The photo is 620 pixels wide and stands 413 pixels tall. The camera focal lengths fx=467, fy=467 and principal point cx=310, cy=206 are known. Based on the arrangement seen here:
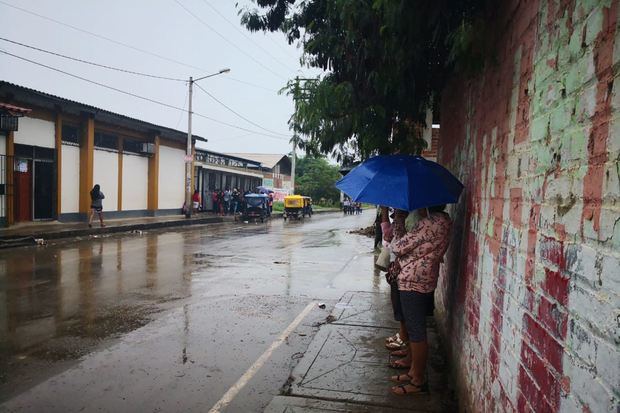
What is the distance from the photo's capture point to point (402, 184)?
3.82 meters

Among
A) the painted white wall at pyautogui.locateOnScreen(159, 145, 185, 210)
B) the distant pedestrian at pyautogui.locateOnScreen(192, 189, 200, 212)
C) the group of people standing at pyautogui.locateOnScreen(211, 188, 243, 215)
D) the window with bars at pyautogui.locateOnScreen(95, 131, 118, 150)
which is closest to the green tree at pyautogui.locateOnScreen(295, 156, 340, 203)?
the group of people standing at pyautogui.locateOnScreen(211, 188, 243, 215)

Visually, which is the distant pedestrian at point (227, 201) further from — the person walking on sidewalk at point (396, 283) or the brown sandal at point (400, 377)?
the brown sandal at point (400, 377)

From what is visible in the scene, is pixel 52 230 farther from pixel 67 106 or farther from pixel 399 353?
pixel 399 353

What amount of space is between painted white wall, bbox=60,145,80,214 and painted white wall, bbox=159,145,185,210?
6405 mm

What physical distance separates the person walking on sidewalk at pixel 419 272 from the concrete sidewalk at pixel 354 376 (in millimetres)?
206

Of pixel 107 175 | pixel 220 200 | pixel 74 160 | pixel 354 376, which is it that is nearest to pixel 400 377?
pixel 354 376

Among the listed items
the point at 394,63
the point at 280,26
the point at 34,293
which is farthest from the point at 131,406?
the point at 280,26

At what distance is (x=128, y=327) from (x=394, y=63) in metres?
4.50

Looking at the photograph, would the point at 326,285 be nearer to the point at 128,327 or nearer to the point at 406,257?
the point at 128,327

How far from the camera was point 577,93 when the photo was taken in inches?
71.0

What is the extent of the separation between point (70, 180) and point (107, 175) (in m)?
2.35

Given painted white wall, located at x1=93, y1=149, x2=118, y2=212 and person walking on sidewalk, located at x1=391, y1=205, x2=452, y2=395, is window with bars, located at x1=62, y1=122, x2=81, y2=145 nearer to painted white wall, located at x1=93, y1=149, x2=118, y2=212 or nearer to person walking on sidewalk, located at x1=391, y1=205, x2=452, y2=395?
painted white wall, located at x1=93, y1=149, x2=118, y2=212

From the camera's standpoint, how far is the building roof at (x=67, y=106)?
54.0 ft

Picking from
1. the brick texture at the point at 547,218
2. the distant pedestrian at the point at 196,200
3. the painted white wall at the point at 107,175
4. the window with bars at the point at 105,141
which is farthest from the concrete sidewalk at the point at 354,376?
the distant pedestrian at the point at 196,200
